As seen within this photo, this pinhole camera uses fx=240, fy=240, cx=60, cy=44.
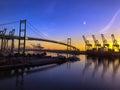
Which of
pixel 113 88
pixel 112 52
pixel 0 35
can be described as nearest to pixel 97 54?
pixel 112 52

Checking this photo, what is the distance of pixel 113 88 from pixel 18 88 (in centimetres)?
819

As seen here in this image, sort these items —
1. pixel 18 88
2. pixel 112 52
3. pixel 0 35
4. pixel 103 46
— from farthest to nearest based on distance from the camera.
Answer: pixel 103 46, pixel 112 52, pixel 0 35, pixel 18 88

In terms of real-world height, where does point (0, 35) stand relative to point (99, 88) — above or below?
above

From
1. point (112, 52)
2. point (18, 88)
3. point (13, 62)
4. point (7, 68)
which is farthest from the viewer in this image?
point (112, 52)

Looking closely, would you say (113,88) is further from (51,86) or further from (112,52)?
(112,52)

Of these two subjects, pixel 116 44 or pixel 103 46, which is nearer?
pixel 116 44

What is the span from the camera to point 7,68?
28.4m

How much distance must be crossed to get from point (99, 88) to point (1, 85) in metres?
8.29

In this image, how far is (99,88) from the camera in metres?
20.7

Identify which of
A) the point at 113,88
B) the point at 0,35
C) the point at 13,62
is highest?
the point at 0,35

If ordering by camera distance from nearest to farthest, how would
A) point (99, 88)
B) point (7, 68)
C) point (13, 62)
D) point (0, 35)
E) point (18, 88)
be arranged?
point (18, 88)
point (99, 88)
point (7, 68)
point (13, 62)
point (0, 35)

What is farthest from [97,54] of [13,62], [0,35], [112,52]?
[13,62]

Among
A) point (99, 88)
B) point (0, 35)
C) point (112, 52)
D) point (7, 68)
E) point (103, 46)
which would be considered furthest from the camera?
point (103, 46)

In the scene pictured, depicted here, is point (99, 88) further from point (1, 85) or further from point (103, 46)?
point (103, 46)
